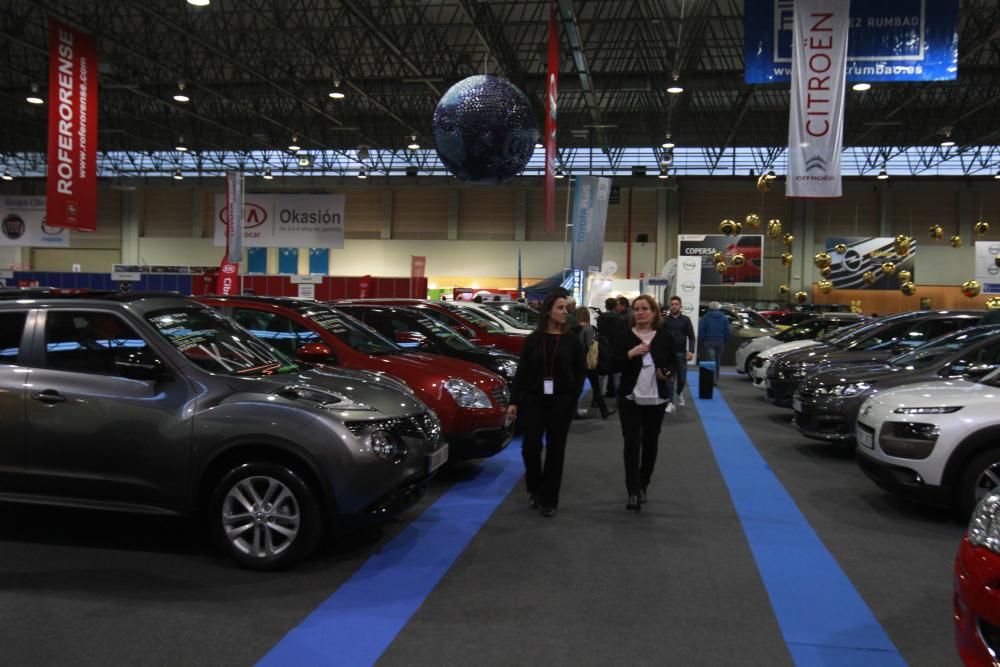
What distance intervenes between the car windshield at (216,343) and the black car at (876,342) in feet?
A: 24.6

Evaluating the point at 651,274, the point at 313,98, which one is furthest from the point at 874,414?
the point at 651,274

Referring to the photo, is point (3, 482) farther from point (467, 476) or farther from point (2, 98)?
point (2, 98)

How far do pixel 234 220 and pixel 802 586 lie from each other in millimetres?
14077

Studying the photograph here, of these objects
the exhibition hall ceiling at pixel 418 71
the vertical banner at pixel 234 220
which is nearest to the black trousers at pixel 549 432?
the vertical banner at pixel 234 220

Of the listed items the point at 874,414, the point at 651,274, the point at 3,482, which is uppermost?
the point at 651,274

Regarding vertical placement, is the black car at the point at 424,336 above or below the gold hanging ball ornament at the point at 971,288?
below

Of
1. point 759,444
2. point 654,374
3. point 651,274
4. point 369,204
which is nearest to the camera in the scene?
point 654,374

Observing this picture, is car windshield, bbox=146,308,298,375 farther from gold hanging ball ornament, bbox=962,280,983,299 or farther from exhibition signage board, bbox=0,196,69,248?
exhibition signage board, bbox=0,196,69,248

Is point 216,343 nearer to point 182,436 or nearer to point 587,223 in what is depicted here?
point 182,436

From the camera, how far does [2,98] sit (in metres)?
29.8

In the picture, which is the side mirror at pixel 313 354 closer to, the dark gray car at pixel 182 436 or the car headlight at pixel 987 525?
the dark gray car at pixel 182 436

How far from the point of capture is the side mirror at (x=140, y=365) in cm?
458

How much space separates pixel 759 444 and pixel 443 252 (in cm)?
3150

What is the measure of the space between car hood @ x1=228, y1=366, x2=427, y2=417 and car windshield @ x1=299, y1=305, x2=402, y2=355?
157cm
